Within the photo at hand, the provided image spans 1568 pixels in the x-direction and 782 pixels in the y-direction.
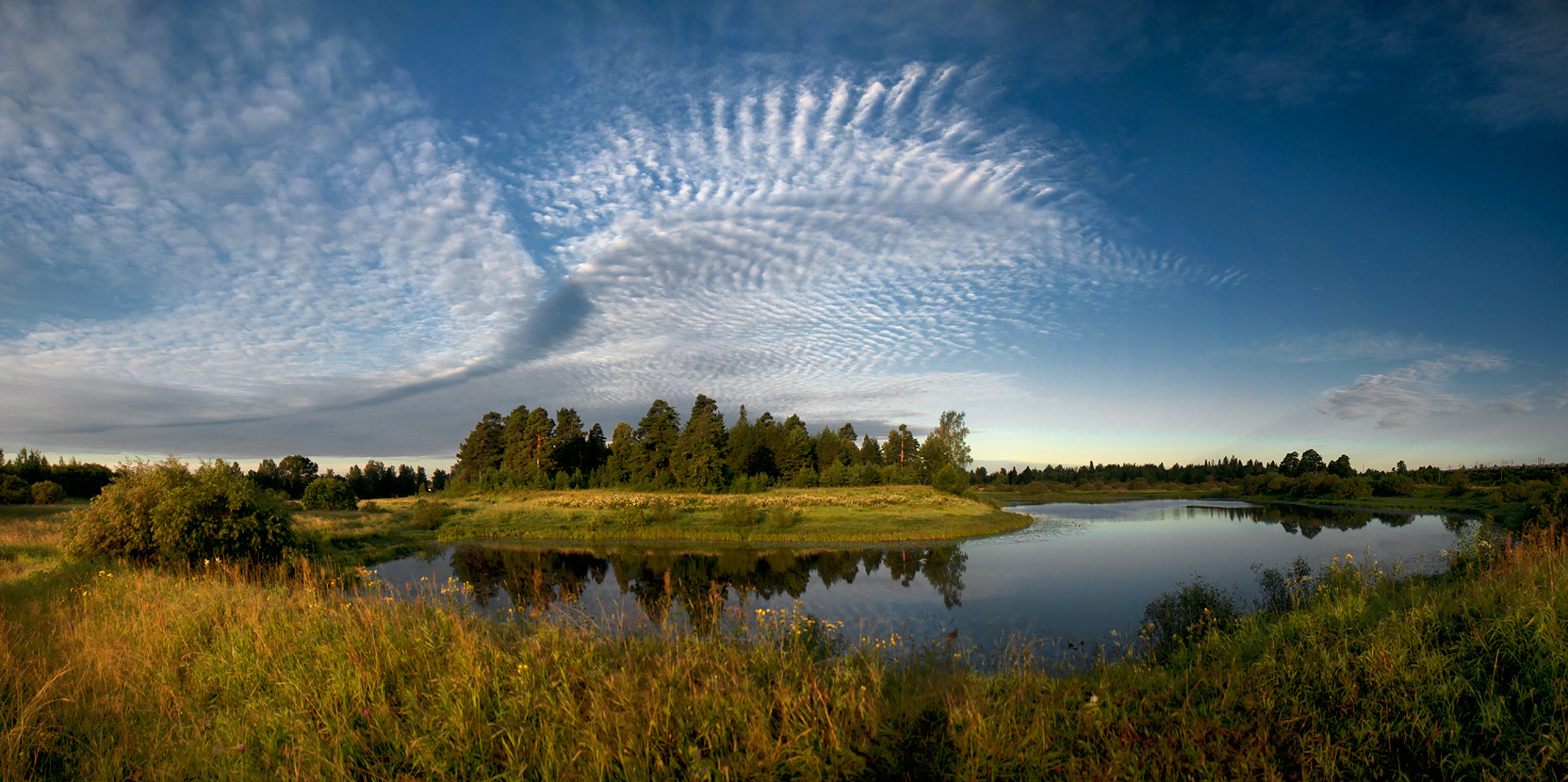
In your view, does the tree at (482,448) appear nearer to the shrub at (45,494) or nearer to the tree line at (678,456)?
the tree line at (678,456)

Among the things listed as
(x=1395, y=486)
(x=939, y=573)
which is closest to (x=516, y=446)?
(x=939, y=573)

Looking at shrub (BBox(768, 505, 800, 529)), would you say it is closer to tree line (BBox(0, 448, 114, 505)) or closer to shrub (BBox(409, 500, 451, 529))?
shrub (BBox(409, 500, 451, 529))

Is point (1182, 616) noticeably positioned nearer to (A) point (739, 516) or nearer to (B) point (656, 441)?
(A) point (739, 516)

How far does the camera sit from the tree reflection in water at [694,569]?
881 inches

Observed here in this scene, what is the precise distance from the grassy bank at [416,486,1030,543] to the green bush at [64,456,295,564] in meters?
21.7

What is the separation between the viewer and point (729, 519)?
3841 cm

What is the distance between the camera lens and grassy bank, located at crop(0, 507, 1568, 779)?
162 inches

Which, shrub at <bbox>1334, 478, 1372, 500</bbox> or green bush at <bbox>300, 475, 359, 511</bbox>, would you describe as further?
shrub at <bbox>1334, 478, 1372, 500</bbox>

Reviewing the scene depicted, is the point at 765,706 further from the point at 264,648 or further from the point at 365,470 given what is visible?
the point at 365,470

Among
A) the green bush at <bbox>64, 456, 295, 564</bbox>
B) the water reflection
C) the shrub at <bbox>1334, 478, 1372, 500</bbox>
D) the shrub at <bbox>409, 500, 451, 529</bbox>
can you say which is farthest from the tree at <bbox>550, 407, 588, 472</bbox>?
the shrub at <bbox>1334, 478, 1372, 500</bbox>

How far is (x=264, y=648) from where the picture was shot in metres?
6.48

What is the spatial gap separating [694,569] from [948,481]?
4450 cm

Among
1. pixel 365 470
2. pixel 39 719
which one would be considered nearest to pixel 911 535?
pixel 39 719

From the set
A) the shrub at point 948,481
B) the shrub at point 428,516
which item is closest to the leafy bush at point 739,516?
the shrub at point 428,516
